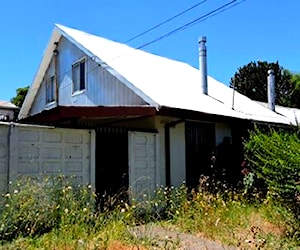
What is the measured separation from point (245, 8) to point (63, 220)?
6.89 metres

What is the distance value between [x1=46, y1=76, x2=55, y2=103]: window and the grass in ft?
33.1

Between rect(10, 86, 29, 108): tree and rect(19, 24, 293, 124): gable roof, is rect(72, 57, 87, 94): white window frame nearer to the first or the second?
rect(19, 24, 293, 124): gable roof

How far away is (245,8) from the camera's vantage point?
1061 centimetres

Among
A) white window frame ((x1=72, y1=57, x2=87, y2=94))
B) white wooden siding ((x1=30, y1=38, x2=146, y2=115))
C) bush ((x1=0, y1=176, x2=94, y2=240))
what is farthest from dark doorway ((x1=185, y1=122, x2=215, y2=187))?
white window frame ((x1=72, y1=57, x2=87, y2=94))

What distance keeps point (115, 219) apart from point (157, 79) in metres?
7.69

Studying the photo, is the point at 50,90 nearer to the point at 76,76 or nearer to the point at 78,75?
the point at 76,76

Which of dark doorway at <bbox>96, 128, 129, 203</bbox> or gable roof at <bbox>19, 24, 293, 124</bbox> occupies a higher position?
gable roof at <bbox>19, 24, 293, 124</bbox>

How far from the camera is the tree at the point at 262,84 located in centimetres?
3192

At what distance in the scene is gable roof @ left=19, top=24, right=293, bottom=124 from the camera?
12.4 meters

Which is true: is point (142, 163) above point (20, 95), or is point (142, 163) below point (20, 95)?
below

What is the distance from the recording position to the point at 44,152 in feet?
28.2

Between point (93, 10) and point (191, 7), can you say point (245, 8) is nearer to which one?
point (191, 7)

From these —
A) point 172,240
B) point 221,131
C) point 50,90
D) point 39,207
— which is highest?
point 50,90

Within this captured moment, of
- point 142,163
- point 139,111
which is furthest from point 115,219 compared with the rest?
point 139,111
